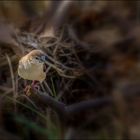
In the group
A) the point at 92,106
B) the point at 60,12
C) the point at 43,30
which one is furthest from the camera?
the point at 60,12

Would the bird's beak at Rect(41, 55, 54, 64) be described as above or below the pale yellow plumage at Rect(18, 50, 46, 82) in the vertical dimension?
above

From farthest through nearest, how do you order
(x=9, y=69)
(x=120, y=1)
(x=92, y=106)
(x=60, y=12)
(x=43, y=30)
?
1. (x=120, y=1)
2. (x=60, y=12)
3. (x=92, y=106)
4. (x=43, y=30)
5. (x=9, y=69)

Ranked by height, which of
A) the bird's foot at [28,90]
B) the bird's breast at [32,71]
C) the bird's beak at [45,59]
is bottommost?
the bird's foot at [28,90]

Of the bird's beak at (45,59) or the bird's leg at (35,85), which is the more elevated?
the bird's beak at (45,59)

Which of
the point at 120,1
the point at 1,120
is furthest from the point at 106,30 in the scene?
the point at 1,120

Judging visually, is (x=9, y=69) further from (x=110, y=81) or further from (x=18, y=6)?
(x=18, y=6)

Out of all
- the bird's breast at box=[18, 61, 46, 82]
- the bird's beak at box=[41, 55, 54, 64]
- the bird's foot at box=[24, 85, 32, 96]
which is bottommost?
the bird's foot at box=[24, 85, 32, 96]

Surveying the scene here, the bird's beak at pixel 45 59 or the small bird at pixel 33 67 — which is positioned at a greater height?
the bird's beak at pixel 45 59
